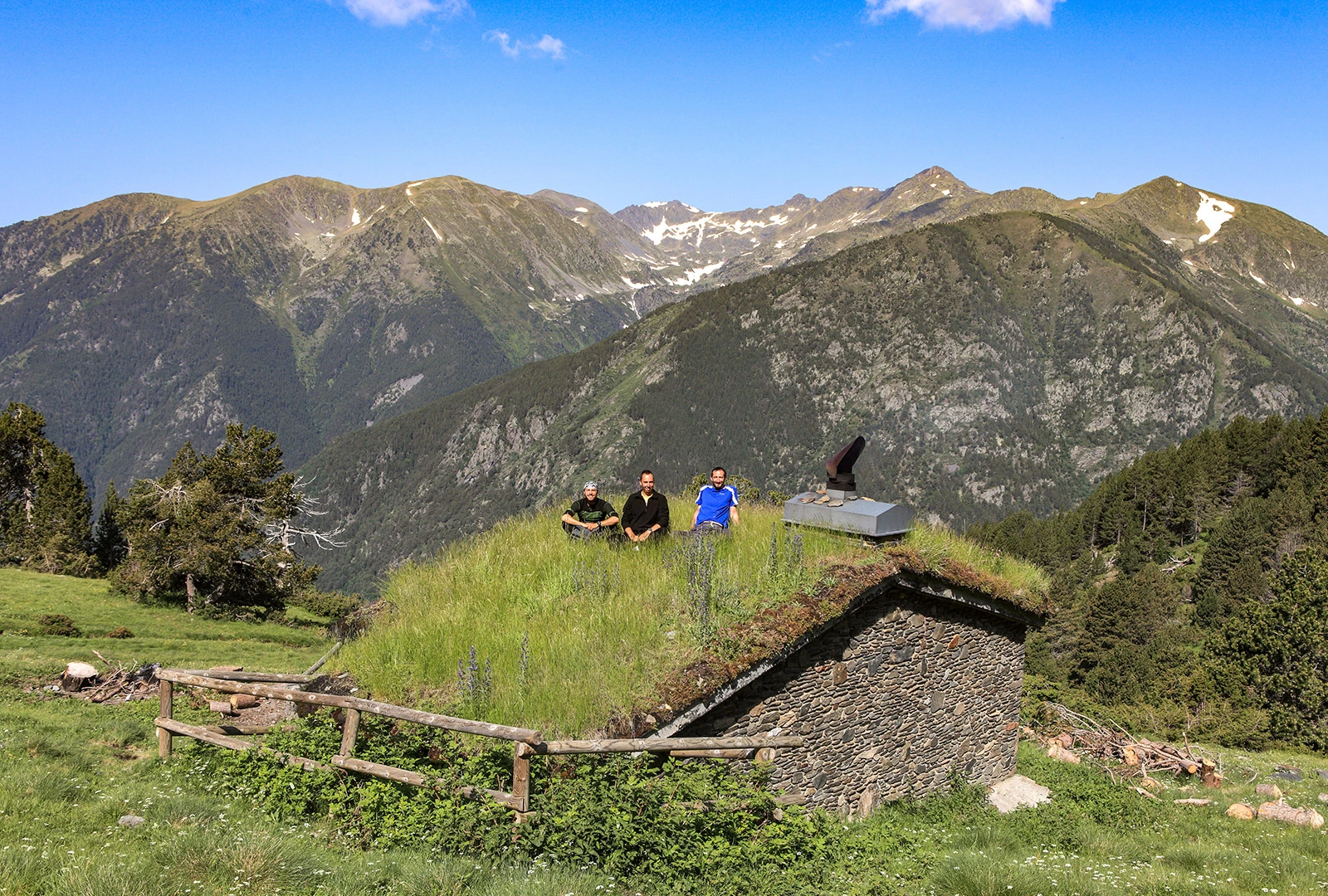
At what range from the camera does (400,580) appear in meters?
13.1

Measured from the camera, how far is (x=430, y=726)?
854cm

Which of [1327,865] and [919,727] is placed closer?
[1327,865]

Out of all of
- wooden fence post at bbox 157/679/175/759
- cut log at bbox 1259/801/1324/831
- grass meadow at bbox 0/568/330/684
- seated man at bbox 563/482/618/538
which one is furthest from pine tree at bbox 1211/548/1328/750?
grass meadow at bbox 0/568/330/684

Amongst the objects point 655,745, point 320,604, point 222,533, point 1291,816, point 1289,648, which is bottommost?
point 320,604

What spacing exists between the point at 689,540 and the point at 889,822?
16.5 ft

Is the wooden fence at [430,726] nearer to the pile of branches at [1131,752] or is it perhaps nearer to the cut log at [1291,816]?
the cut log at [1291,816]

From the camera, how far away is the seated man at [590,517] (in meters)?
13.1

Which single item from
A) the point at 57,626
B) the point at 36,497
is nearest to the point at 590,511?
the point at 57,626

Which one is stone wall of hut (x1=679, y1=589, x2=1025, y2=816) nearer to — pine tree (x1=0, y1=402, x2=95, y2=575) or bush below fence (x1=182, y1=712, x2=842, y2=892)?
bush below fence (x1=182, y1=712, x2=842, y2=892)

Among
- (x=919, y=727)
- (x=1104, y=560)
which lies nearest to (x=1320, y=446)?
(x=1104, y=560)

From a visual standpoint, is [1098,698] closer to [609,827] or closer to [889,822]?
[889,822]

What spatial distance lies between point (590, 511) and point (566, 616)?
9.06 feet

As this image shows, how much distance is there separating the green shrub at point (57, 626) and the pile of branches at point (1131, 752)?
103 feet

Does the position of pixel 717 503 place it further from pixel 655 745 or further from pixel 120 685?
pixel 120 685
